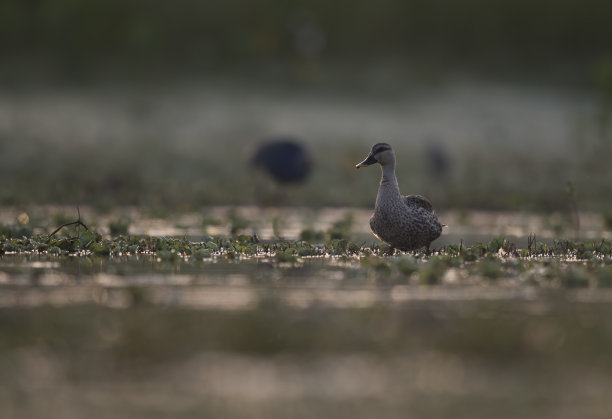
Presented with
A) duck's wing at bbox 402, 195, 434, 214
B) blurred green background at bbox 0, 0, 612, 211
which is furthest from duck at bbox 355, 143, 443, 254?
blurred green background at bbox 0, 0, 612, 211

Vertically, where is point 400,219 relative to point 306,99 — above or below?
below

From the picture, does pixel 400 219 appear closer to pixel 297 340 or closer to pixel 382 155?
pixel 382 155

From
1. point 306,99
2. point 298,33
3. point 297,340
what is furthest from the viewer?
point 298,33

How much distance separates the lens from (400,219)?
1377 cm

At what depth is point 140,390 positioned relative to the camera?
696 cm

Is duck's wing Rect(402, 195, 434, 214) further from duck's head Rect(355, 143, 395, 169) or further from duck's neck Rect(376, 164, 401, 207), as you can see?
duck's head Rect(355, 143, 395, 169)

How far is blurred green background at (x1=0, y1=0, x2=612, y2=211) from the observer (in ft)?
91.7

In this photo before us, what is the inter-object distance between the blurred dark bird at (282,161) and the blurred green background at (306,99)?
0.52 metres

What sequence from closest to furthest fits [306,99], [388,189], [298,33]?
[388,189] → [306,99] → [298,33]

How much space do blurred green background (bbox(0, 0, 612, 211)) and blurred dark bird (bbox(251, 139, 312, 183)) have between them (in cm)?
52

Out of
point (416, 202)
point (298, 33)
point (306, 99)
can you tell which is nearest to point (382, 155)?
point (416, 202)

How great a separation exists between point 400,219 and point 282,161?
1215 cm

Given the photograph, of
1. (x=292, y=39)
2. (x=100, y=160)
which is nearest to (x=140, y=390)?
(x=100, y=160)

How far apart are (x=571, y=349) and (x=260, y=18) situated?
74237 mm
